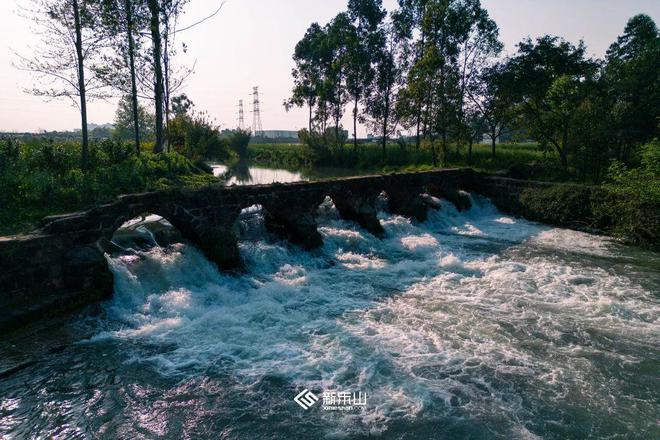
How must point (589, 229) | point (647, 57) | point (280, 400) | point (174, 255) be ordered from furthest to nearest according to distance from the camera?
point (647, 57) < point (589, 229) < point (174, 255) < point (280, 400)

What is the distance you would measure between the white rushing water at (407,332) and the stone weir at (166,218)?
555 mm

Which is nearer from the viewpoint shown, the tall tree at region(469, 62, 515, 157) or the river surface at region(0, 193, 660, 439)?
the river surface at region(0, 193, 660, 439)

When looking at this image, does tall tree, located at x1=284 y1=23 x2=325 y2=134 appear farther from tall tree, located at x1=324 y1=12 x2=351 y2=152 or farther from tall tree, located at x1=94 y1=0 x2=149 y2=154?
tall tree, located at x1=94 y1=0 x2=149 y2=154

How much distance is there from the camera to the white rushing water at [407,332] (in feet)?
18.4

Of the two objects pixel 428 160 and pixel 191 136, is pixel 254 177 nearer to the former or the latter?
pixel 191 136

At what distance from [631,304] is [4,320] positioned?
12.4 meters

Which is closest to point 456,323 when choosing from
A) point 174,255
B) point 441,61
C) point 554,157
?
point 174,255

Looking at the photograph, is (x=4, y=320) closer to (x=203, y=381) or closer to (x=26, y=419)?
(x=26, y=419)

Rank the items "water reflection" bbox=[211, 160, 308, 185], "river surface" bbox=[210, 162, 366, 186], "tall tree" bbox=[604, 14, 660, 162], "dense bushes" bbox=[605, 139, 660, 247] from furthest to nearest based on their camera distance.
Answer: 1. "river surface" bbox=[210, 162, 366, 186]
2. "water reflection" bbox=[211, 160, 308, 185]
3. "tall tree" bbox=[604, 14, 660, 162]
4. "dense bushes" bbox=[605, 139, 660, 247]

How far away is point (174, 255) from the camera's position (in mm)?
10055

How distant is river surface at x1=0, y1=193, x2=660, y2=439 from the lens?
5328mm

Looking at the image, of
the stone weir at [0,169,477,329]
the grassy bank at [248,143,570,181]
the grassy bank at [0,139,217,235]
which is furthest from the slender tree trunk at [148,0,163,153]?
the grassy bank at [248,143,570,181]

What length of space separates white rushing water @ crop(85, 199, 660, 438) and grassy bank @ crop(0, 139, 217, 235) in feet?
13.1

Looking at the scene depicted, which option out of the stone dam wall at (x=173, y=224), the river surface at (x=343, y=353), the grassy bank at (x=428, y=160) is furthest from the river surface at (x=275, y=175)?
the river surface at (x=343, y=353)
